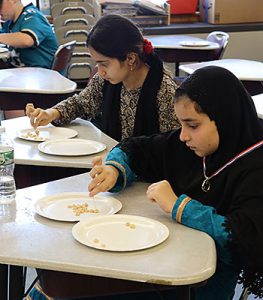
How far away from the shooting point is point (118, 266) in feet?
4.15

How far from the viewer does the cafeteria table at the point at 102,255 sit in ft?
4.09

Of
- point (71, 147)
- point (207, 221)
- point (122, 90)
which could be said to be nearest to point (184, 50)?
point (122, 90)

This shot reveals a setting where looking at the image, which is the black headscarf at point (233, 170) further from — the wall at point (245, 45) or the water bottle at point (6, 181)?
the wall at point (245, 45)

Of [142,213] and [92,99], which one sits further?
[92,99]

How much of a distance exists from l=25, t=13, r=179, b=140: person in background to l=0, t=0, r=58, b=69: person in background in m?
1.77

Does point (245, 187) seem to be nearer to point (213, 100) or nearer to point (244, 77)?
point (213, 100)

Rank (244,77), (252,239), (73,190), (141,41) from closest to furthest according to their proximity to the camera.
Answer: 1. (252,239)
2. (73,190)
3. (141,41)
4. (244,77)

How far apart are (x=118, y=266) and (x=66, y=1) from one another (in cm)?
427

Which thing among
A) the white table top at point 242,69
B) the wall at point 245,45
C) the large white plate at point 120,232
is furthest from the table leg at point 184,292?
the wall at point 245,45

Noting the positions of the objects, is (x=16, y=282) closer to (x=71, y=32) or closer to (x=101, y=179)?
(x=101, y=179)

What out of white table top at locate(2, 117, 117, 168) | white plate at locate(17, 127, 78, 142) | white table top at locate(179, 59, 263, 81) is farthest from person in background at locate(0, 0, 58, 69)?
white plate at locate(17, 127, 78, 142)

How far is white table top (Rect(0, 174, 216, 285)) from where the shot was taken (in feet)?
4.09

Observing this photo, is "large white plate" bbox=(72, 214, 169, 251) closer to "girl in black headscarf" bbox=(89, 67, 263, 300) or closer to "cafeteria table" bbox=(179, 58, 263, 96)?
"girl in black headscarf" bbox=(89, 67, 263, 300)

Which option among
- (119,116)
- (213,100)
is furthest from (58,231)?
(119,116)
